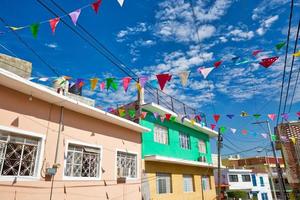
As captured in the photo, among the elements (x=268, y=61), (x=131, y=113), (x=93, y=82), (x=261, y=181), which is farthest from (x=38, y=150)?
(x=261, y=181)

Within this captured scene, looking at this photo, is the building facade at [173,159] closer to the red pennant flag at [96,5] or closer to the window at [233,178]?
the red pennant flag at [96,5]

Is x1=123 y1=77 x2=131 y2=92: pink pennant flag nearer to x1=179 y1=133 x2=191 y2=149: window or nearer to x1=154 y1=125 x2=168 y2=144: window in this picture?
x1=154 y1=125 x2=168 y2=144: window

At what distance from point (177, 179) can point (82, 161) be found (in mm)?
7571

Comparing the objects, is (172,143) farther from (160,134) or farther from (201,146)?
(201,146)

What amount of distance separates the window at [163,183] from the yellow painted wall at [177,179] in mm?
210

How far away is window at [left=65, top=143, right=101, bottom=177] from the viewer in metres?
8.71

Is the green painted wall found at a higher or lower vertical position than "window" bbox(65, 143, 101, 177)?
higher

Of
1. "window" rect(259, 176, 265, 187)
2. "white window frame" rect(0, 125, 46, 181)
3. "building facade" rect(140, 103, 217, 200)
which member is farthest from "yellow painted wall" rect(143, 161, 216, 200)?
"window" rect(259, 176, 265, 187)

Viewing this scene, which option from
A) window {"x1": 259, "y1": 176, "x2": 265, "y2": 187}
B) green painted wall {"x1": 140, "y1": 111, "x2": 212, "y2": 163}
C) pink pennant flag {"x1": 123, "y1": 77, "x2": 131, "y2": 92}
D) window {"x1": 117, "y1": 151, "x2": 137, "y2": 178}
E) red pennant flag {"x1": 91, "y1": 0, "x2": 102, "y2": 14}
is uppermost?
red pennant flag {"x1": 91, "y1": 0, "x2": 102, "y2": 14}

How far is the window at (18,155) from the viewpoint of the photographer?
6750 millimetres

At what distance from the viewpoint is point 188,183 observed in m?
16.2

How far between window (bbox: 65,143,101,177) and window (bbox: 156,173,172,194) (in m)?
4.71

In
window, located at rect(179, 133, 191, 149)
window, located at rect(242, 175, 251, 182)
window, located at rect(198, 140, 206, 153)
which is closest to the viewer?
window, located at rect(179, 133, 191, 149)

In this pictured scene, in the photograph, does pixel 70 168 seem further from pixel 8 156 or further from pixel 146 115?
pixel 146 115
